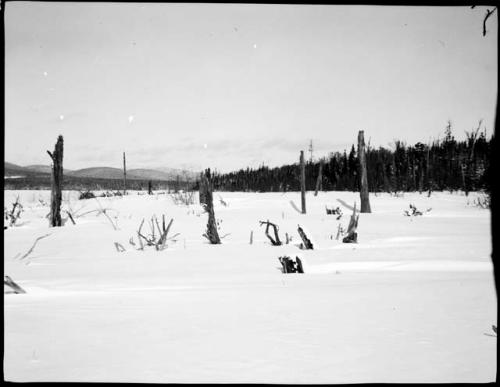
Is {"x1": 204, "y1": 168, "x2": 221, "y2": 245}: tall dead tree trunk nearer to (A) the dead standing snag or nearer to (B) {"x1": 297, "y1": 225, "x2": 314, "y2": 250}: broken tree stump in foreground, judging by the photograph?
(A) the dead standing snag

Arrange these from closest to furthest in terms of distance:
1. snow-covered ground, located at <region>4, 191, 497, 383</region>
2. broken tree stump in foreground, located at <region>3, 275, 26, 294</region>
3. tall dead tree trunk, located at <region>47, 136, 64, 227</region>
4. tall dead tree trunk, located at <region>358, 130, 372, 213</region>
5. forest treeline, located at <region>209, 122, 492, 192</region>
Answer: snow-covered ground, located at <region>4, 191, 497, 383</region>
broken tree stump in foreground, located at <region>3, 275, 26, 294</region>
tall dead tree trunk, located at <region>47, 136, 64, 227</region>
tall dead tree trunk, located at <region>358, 130, 372, 213</region>
forest treeline, located at <region>209, 122, 492, 192</region>

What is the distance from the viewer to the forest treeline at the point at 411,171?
23.6 m

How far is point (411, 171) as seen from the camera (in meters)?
28.3

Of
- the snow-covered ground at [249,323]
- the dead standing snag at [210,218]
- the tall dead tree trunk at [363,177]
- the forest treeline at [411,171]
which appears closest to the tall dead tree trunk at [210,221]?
the dead standing snag at [210,218]

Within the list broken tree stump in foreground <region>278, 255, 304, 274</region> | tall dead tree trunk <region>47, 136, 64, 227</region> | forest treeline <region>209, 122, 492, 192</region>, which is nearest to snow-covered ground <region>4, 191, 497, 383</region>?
broken tree stump in foreground <region>278, 255, 304, 274</region>

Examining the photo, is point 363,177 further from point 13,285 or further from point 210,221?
point 13,285

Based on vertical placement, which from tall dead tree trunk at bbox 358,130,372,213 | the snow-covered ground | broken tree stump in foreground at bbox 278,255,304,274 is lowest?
broken tree stump in foreground at bbox 278,255,304,274

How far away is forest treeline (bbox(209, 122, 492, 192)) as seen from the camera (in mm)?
23625

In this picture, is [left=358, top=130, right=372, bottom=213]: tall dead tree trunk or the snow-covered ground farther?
[left=358, top=130, right=372, bottom=213]: tall dead tree trunk

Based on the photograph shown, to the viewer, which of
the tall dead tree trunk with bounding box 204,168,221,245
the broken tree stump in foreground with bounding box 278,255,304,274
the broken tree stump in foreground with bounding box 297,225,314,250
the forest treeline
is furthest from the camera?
the forest treeline

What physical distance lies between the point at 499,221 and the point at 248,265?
4496 millimetres

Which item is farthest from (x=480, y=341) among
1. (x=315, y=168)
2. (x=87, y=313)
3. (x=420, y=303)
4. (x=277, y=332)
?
(x=315, y=168)

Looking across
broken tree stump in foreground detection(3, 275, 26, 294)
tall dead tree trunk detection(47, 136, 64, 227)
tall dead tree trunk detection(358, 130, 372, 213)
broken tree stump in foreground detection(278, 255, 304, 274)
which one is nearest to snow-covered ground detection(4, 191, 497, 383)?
broken tree stump in foreground detection(3, 275, 26, 294)

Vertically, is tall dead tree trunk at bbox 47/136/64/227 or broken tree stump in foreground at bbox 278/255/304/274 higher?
tall dead tree trunk at bbox 47/136/64/227
